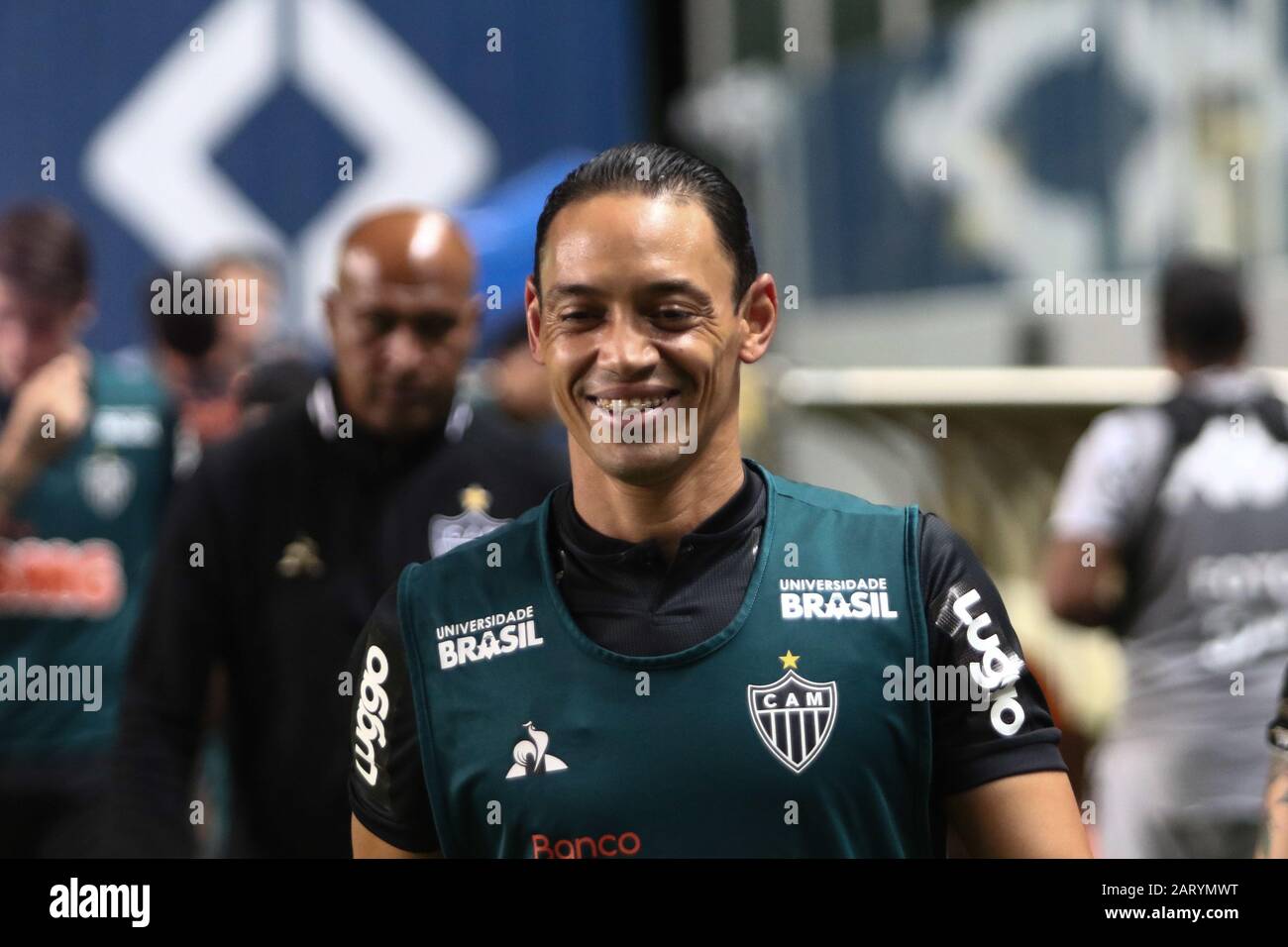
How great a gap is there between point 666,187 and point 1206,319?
2612 millimetres

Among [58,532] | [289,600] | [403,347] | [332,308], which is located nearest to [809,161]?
[58,532]

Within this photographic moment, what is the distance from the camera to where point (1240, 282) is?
465 centimetres

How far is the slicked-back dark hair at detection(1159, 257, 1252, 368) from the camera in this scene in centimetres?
449

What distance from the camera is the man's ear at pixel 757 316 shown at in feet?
7.67

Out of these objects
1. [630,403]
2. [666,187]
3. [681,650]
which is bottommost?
[681,650]

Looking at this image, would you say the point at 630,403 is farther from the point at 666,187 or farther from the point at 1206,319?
the point at 1206,319

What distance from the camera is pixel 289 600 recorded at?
3.45 m

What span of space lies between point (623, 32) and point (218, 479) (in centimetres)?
538

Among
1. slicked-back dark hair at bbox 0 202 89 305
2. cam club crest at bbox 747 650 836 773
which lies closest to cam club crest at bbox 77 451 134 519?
slicked-back dark hair at bbox 0 202 89 305

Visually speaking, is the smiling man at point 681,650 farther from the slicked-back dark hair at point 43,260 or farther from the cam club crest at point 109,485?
the slicked-back dark hair at point 43,260

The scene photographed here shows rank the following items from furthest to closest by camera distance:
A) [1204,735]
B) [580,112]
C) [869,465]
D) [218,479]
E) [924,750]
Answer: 1. [580,112]
2. [869,465]
3. [1204,735]
4. [218,479]
5. [924,750]

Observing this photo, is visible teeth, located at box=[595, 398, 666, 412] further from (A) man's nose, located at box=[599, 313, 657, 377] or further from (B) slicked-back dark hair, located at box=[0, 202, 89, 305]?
(B) slicked-back dark hair, located at box=[0, 202, 89, 305]
